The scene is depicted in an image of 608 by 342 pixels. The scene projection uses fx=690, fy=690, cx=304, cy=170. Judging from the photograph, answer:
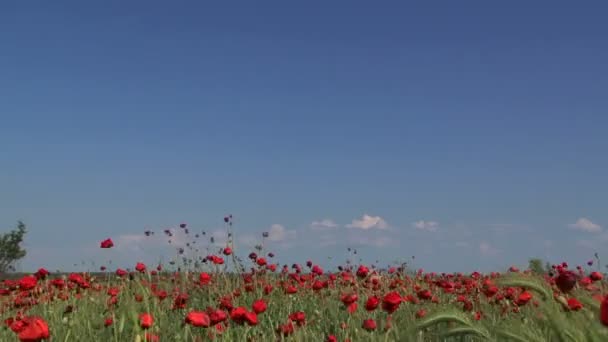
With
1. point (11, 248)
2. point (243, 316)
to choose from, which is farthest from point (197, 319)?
point (11, 248)

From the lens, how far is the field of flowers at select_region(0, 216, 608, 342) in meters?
2.80

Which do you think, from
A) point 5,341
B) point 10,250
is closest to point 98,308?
point 5,341

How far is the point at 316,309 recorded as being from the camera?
26.3ft

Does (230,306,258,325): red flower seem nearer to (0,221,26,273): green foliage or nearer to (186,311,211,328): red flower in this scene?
(186,311,211,328): red flower

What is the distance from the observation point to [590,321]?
242 centimetres

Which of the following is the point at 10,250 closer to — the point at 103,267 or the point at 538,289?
the point at 103,267

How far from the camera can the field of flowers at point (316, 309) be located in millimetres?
2799

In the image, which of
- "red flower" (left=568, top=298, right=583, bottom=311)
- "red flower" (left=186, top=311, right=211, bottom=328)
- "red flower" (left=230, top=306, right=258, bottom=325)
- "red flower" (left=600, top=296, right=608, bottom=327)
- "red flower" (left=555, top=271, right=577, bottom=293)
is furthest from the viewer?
"red flower" (left=230, top=306, right=258, bottom=325)

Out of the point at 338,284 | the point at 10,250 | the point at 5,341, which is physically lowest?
the point at 5,341

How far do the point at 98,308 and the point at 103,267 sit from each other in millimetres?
1480

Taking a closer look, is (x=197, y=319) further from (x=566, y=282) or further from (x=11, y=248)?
(x=11, y=248)

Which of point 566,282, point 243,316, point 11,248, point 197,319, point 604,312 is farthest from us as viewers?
point 11,248

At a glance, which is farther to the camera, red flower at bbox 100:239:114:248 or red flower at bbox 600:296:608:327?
red flower at bbox 100:239:114:248

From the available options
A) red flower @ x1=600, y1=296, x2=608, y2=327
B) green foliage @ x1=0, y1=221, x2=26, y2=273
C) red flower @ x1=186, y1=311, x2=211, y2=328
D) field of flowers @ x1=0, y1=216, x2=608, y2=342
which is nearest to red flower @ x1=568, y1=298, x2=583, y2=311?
field of flowers @ x1=0, y1=216, x2=608, y2=342
